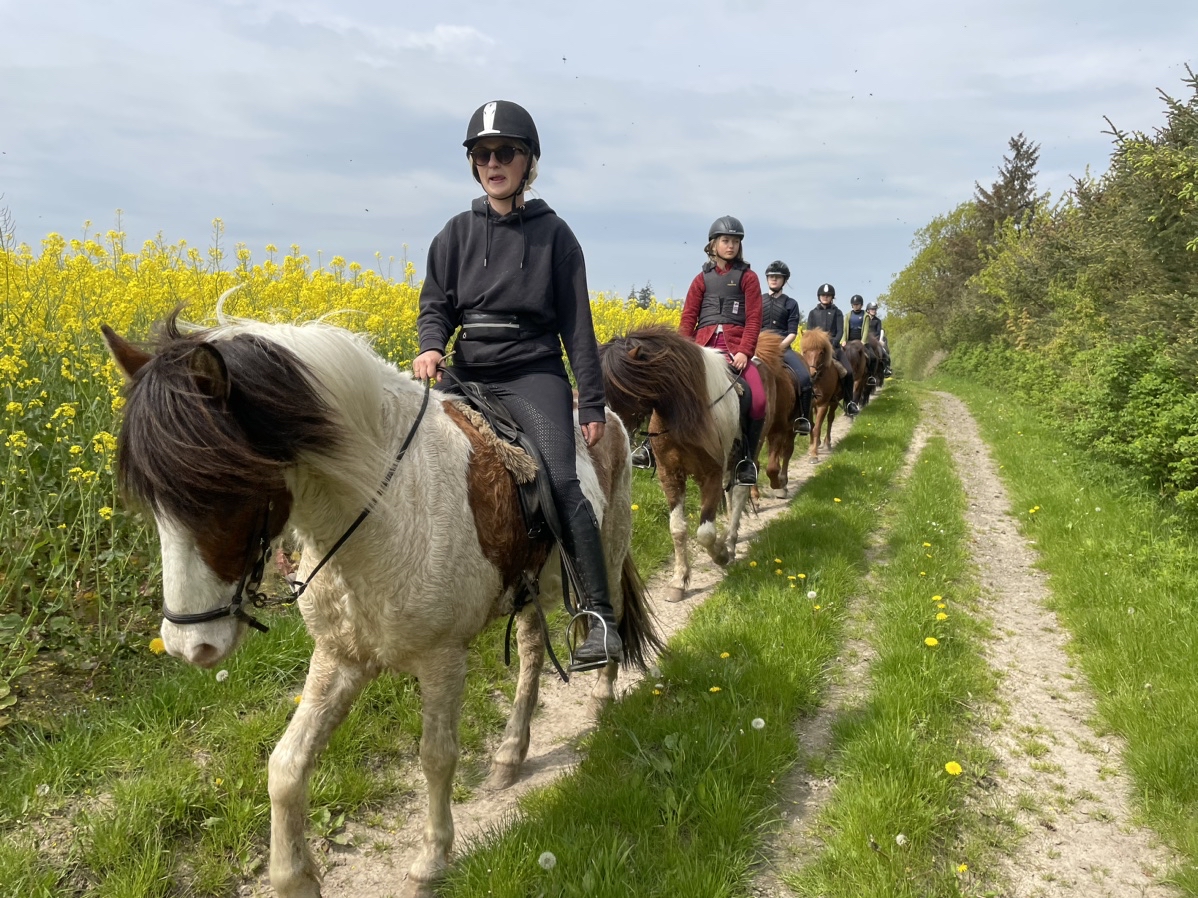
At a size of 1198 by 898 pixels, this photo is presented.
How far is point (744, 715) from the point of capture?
3570mm

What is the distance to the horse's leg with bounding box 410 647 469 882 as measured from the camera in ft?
8.18

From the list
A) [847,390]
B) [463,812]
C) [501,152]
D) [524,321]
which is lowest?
[463,812]

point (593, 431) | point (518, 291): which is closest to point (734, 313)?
point (593, 431)

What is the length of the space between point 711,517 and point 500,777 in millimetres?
3068

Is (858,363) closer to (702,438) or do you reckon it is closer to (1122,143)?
(1122,143)

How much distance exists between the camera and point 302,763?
7.63 ft

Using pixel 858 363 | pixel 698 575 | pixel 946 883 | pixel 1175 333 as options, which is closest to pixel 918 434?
pixel 858 363

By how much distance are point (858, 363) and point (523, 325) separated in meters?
15.0

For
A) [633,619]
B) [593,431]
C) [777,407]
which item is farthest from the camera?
[777,407]

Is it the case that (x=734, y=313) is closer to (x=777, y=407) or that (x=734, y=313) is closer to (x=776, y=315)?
(x=777, y=407)

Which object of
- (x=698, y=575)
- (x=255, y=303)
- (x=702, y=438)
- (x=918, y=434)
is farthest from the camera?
(x=918, y=434)

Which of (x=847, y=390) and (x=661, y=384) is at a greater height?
(x=661, y=384)

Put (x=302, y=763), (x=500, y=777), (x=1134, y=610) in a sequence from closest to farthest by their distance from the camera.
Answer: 1. (x=302, y=763)
2. (x=500, y=777)
3. (x=1134, y=610)

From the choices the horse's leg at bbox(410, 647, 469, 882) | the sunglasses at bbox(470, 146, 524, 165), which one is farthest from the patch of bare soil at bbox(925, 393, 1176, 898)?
the sunglasses at bbox(470, 146, 524, 165)
